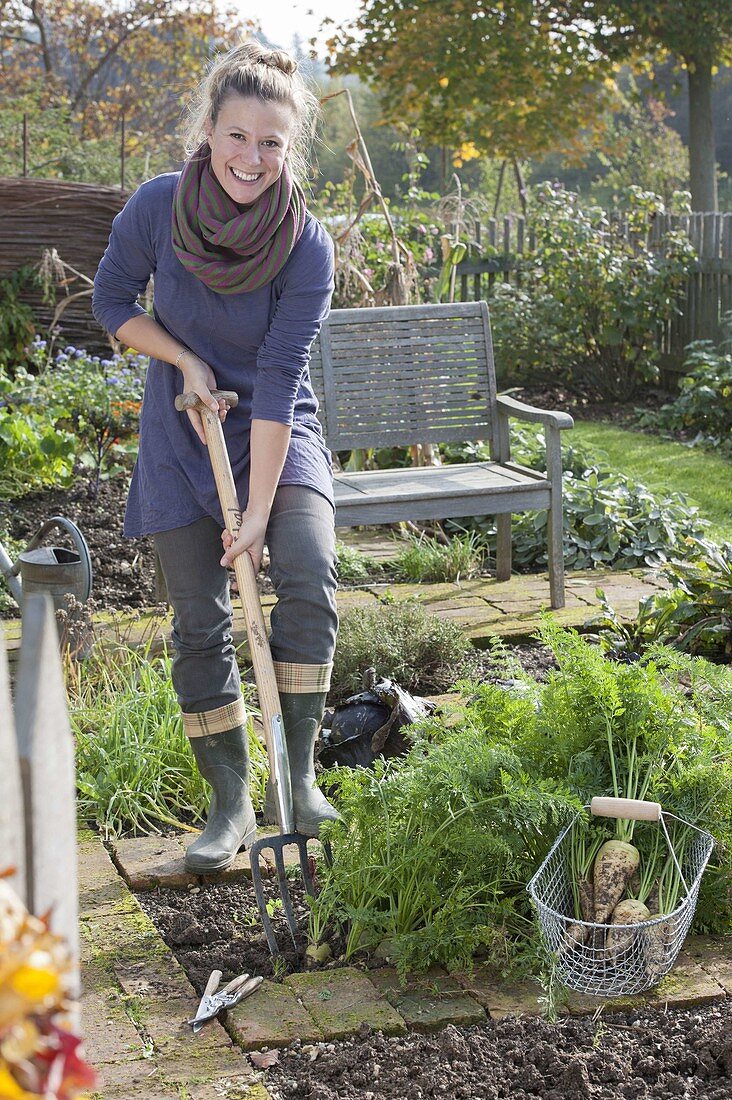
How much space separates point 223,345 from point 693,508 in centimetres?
373

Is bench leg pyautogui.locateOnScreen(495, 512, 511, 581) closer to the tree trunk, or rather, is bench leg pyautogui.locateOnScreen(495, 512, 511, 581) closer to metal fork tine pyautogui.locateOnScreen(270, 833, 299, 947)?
metal fork tine pyautogui.locateOnScreen(270, 833, 299, 947)

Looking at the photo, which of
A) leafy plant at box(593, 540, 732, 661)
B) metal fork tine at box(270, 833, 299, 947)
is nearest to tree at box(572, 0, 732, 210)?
leafy plant at box(593, 540, 732, 661)

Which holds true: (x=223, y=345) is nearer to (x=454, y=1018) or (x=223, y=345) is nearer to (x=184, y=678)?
(x=184, y=678)

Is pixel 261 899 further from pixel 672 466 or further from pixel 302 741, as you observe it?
pixel 672 466

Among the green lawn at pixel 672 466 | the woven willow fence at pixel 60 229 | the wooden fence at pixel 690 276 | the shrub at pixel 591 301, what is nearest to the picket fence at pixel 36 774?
the green lawn at pixel 672 466

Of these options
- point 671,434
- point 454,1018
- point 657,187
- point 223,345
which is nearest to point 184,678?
point 223,345

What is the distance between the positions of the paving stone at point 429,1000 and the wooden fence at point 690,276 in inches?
351

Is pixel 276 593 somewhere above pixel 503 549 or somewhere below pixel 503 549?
above

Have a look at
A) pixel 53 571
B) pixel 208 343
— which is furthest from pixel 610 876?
pixel 53 571

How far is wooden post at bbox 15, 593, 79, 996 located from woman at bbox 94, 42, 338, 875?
183 cm

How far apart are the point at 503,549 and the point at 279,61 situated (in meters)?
3.09

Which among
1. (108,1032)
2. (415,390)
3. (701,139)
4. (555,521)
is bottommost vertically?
(108,1032)

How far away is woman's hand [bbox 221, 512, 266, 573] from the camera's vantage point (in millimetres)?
2729

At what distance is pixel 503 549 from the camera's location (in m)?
5.50
